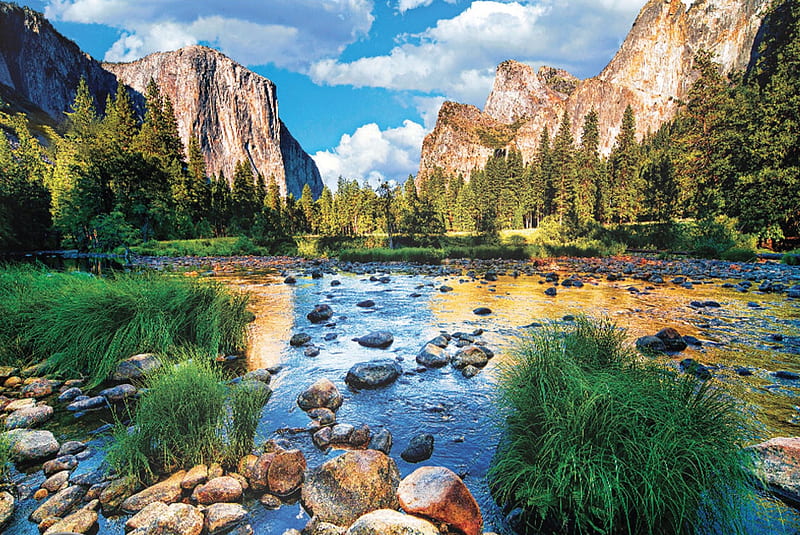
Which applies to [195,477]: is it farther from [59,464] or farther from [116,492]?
[59,464]

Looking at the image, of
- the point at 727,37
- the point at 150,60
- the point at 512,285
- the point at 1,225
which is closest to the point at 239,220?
the point at 1,225

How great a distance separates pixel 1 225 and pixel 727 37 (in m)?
217

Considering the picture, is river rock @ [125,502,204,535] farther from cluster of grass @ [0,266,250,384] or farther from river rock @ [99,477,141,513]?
cluster of grass @ [0,266,250,384]

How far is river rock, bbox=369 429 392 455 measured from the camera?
408 cm

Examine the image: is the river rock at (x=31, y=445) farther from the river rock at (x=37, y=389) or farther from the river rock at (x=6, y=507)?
the river rock at (x=37, y=389)

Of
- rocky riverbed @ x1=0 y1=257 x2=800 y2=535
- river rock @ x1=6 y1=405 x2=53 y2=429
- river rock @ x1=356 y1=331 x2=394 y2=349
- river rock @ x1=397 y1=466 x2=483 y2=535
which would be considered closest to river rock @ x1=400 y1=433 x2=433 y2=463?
rocky riverbed @ x1=0 y1=257 x2=800 y2=535

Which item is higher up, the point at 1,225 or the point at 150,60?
the point at 150,60

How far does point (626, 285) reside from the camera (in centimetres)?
1706

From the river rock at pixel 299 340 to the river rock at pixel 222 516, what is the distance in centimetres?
523

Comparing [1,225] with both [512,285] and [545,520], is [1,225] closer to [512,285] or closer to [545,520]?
[512,285]

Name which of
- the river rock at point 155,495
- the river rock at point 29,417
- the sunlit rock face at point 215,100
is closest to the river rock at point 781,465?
the river rock at point 155,495

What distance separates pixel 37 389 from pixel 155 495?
12.4 ft

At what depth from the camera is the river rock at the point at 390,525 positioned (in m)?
2.62

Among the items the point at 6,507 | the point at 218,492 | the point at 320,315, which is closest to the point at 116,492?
the point at 6,507
